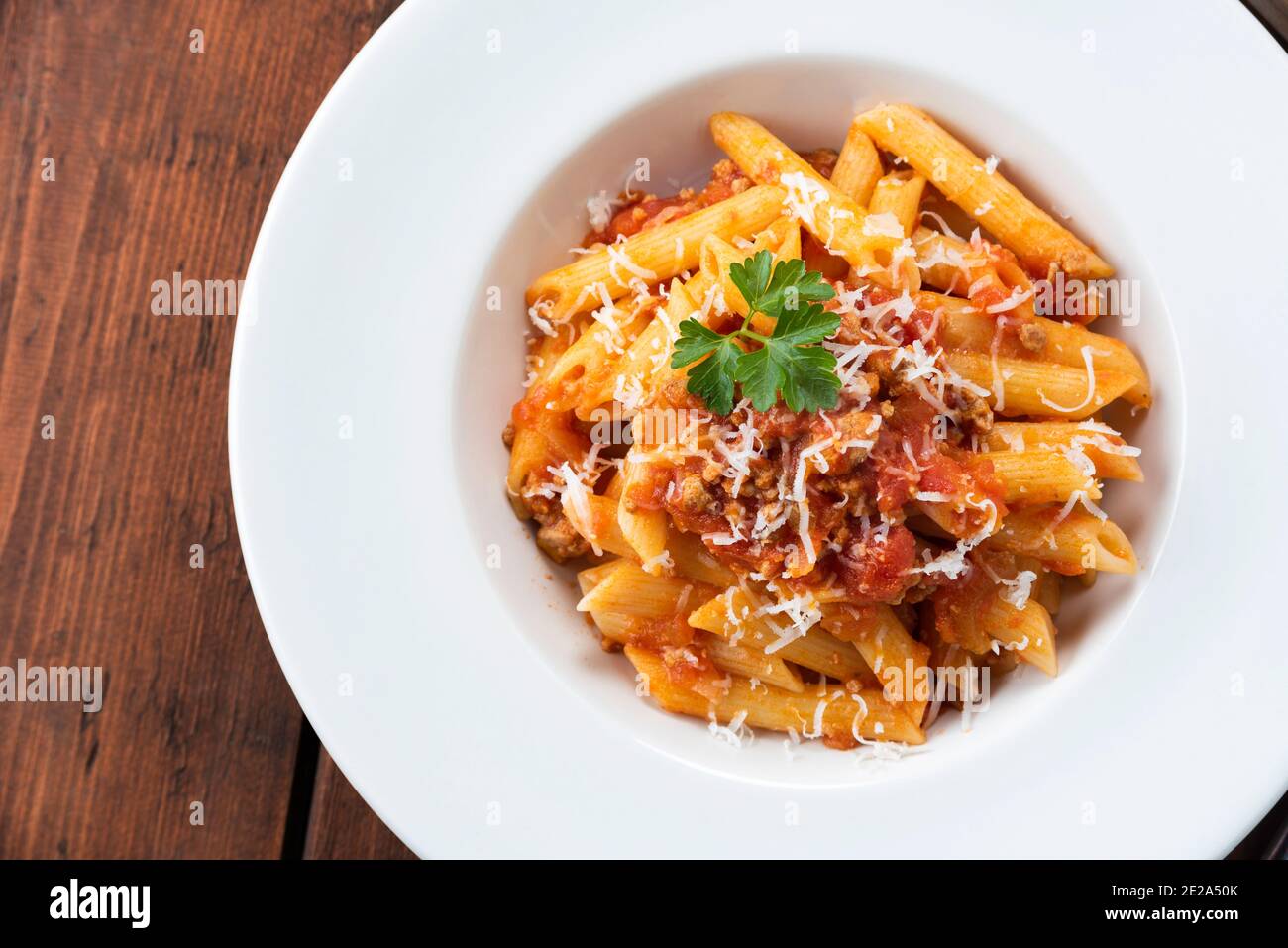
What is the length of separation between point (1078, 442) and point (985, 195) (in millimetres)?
600

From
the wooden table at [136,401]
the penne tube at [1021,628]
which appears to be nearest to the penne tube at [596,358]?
the penne tube at [1021,628]

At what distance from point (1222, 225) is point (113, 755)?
3.04m

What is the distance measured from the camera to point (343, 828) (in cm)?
289

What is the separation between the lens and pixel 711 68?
2.44 m

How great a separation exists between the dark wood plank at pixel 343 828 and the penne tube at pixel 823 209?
73.1 inches

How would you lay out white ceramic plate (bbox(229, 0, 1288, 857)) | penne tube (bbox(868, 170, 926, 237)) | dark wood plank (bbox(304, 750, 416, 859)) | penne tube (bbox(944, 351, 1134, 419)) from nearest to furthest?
white ceramic plate (bbox(229, 0, 1288, 857)), penne tube (bbox(944, 351, 1134, 419)), penne tube (bbox(868, 170, 926, 237)), dark wood plank (bbox(304, 750, 416, 859))

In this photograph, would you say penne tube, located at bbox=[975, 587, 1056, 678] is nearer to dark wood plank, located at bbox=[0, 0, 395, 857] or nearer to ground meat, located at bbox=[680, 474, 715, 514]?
ground meat, located at bbox=[680, 474, 715, 514]

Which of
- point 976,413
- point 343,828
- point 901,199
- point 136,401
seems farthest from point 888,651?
point 136,401

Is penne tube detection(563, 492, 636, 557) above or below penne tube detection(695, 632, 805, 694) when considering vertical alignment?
above

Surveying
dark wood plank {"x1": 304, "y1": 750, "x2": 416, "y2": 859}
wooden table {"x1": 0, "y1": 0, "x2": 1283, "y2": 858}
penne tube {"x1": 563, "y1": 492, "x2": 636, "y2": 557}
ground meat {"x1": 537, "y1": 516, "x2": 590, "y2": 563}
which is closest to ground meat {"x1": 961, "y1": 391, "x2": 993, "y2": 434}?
penne tube {"x1": 563, "y1": 492, "x2": 636, "y2": 557}

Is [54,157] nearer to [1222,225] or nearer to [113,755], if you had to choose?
[113,755]

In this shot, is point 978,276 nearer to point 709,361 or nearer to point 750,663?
point 709,361

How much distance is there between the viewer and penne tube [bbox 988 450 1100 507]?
2234 millimetres
